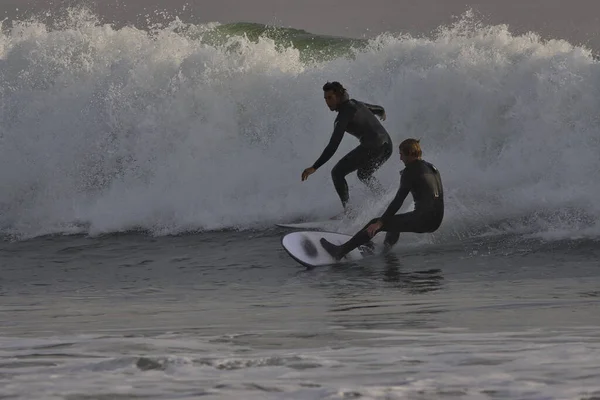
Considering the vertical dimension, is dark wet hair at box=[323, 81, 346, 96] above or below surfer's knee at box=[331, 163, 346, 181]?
above

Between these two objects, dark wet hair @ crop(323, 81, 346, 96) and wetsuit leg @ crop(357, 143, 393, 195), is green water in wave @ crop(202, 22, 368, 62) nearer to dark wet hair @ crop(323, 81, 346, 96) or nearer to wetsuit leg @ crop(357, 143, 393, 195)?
wetsuit leg @ crop(357, 143, 393, 195)

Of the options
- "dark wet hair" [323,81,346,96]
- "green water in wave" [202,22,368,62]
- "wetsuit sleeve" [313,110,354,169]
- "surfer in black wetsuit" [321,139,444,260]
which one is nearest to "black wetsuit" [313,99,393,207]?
"wetsuit sleeve" [313,110,354,169]

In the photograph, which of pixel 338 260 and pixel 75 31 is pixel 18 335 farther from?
pixel 75 31

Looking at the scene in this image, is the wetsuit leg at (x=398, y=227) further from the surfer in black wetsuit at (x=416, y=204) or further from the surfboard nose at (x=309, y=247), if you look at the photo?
the surfboard nose at (x=309, y=247)

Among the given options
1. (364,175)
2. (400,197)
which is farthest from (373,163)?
(400,197)

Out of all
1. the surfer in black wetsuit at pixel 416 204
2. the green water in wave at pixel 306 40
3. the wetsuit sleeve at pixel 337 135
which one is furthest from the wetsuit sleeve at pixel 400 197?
the green water in wave at pixel 306 40

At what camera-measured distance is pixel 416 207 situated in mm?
11211

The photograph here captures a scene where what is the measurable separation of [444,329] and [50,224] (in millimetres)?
11850

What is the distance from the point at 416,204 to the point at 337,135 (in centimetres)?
157

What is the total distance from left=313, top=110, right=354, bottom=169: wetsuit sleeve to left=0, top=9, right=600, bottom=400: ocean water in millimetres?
890

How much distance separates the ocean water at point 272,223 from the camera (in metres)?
5.39

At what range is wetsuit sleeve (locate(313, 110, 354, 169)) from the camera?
12297mm

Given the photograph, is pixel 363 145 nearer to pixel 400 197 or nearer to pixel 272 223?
pixel 400 197

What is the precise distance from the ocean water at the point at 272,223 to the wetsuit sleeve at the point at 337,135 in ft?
2.92
